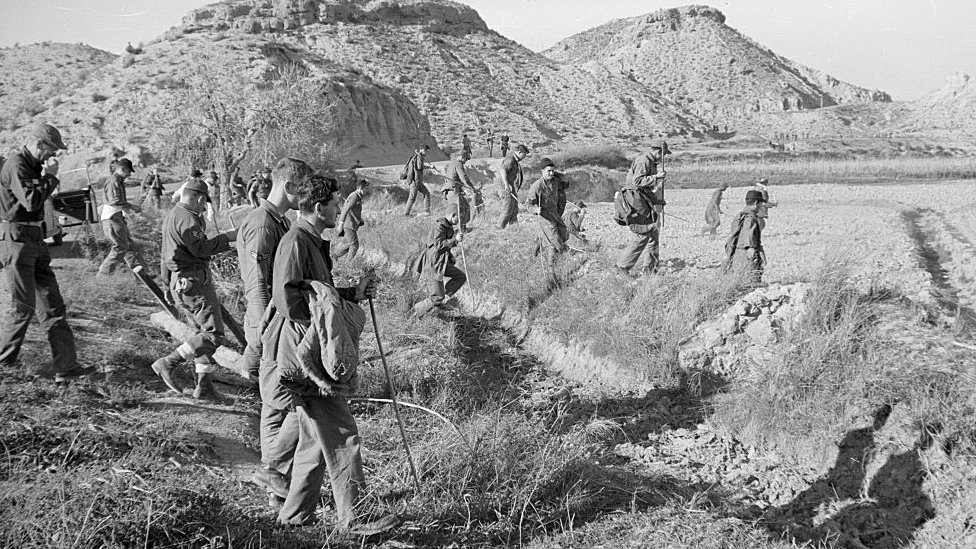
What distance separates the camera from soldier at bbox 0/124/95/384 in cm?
507

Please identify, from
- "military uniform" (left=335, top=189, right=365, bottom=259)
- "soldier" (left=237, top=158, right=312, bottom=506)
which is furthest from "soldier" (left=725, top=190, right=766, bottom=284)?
"military uniform" (left=335, top=189, right=365, bottom=259)

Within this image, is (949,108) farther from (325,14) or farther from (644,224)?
(644,224)

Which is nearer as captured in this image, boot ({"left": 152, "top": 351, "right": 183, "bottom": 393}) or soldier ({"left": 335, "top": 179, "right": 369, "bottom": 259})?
boot ({"left": 152, "top": 351, "right": 183, "bottom": 393})

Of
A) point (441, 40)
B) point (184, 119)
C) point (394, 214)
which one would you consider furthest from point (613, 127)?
point (394, 214)

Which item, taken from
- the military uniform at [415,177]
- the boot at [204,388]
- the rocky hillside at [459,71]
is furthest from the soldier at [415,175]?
the rocky hillside at [459,71]

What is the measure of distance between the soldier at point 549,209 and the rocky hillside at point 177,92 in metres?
20.3

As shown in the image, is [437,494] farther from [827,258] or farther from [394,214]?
[394,214]

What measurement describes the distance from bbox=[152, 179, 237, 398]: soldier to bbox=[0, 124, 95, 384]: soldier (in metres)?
0.78

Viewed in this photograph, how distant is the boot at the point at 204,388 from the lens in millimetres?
5781

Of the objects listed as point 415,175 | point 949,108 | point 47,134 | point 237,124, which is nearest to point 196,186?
point 47,134

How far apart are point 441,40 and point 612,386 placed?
71.8 m

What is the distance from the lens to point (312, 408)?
11.9 ft

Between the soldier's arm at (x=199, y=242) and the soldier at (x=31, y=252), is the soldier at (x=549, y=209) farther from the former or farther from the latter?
the soldier at (x=31, y=252)

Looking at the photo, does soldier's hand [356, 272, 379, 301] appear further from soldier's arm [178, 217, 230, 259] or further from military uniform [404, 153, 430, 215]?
military uniform [404, 153, 430, 215]
